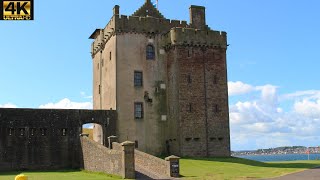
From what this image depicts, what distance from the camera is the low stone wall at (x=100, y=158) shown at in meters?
32.2

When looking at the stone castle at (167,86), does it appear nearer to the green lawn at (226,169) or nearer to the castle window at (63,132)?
the green lawn at (226,169)

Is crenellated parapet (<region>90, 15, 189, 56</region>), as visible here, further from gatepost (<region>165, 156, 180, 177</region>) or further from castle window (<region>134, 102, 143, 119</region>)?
gatepost (<region>165, 156, 180, 177</region>)

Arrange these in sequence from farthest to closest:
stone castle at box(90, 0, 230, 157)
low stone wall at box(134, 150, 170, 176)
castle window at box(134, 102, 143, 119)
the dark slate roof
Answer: the dark slate roof → castle window at box(134, 102, 143, 119) → stone castle at box(90, 0, 230, 157) → low stone wall at box(134, 150, 170, 176)

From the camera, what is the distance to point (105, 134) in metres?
43.8

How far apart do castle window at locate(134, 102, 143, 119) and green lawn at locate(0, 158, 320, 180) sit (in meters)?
6.43

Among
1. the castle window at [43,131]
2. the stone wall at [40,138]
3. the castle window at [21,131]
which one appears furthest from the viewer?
the castle window at [43,131]

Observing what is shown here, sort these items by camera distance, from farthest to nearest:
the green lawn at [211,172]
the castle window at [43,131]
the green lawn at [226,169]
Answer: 1. the castle window at [43,131]
2. the green lawn at [226,169]
3. the green lawn at [211,172]

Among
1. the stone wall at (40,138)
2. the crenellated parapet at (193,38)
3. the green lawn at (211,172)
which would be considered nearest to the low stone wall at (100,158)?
the green lawn at (211,172)

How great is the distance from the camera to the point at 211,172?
34031 millimetres

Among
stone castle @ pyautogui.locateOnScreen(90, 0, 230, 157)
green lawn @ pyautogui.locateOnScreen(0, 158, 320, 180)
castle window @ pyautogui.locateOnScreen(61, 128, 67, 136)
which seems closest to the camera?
green lawn @ pyautogui.locateOnScreen(0, 158, 320, 180)

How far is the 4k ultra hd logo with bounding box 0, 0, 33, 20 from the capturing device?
71.5ft

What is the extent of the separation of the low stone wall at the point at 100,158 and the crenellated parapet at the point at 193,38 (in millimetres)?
12996

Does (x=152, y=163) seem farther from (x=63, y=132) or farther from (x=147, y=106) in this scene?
(x=147, y=106)

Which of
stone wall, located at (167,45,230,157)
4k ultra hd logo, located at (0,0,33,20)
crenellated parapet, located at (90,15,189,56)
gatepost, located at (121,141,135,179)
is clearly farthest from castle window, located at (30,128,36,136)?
4k ultra hd logo, located at (0,0,33,20)
